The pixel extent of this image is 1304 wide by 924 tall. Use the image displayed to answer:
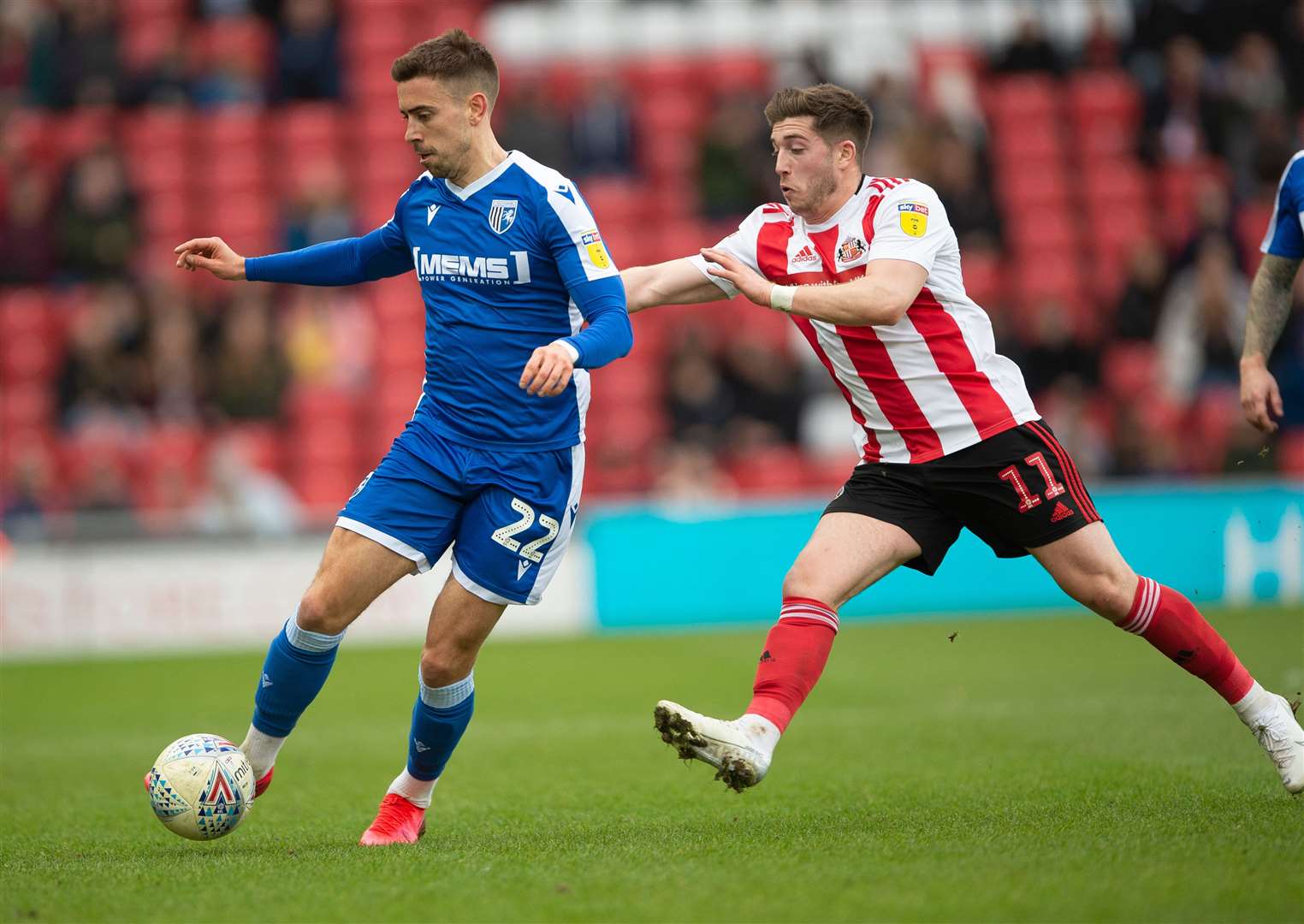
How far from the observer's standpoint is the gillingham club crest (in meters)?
5.59

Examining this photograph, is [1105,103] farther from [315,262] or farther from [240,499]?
[315,262]

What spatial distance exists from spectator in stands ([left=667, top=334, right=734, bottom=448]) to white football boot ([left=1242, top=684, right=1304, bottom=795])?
1051cm

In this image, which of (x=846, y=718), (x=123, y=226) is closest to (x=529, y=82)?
(x=123, y=226)

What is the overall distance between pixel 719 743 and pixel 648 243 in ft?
47.0

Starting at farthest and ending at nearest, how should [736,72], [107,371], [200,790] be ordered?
[736,72] < [107,371] < [200,790]

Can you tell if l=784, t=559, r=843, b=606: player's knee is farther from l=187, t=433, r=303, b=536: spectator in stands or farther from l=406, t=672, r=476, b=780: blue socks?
l=187, t=433, r=303, b=536: spectator in stands

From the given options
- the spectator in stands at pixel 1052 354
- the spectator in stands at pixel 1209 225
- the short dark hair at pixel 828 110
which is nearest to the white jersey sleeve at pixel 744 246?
the short dark hair at pixel 828 110

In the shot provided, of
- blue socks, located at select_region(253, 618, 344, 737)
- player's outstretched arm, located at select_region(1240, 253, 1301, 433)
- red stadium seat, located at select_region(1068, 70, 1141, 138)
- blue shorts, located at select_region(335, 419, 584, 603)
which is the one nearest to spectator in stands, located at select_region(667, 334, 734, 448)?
red stadium seat, located at select_region(1068, 70, 1141, 138)

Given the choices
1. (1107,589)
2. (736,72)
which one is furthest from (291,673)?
(736,72)

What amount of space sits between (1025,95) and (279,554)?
1100cm

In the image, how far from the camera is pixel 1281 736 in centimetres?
580

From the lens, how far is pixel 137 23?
2048 cm

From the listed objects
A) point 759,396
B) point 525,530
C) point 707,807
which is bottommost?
point 759,396

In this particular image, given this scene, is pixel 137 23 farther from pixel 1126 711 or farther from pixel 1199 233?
pixel 1126 711
